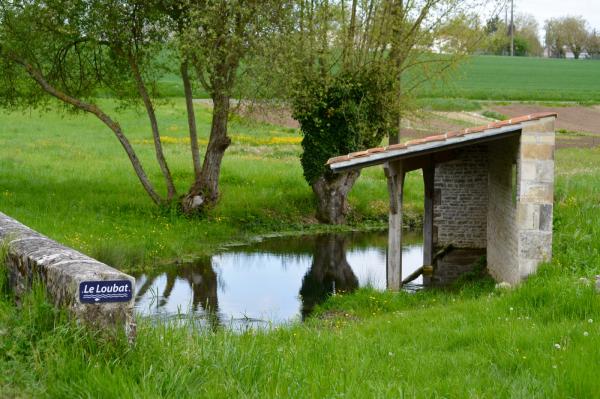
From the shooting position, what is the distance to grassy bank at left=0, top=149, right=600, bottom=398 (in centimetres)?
606

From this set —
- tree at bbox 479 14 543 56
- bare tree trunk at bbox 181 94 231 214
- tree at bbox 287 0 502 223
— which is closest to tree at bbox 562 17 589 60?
tree at bbox 479 14 543 56

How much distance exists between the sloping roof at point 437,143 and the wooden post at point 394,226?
0.65 m

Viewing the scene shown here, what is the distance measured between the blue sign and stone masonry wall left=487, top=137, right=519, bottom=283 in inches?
332

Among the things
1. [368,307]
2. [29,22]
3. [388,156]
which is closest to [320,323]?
[368,307]

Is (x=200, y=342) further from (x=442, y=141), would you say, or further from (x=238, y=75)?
(x=238, y=75)

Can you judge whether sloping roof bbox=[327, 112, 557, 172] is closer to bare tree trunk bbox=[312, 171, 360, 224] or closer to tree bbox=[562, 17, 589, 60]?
bare tree trunk bbox=[312, 171, 360, 224]

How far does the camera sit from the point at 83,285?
6418mm

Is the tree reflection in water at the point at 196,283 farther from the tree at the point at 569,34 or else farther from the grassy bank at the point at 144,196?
the tree at the point at 569,34

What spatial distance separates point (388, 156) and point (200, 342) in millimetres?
7641

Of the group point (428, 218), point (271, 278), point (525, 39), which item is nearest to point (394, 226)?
point (271, 278)

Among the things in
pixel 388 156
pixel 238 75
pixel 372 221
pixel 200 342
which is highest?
pixel 238 75

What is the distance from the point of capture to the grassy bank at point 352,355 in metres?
6.06

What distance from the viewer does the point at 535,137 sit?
13.1m

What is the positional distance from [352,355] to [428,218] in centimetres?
1305
